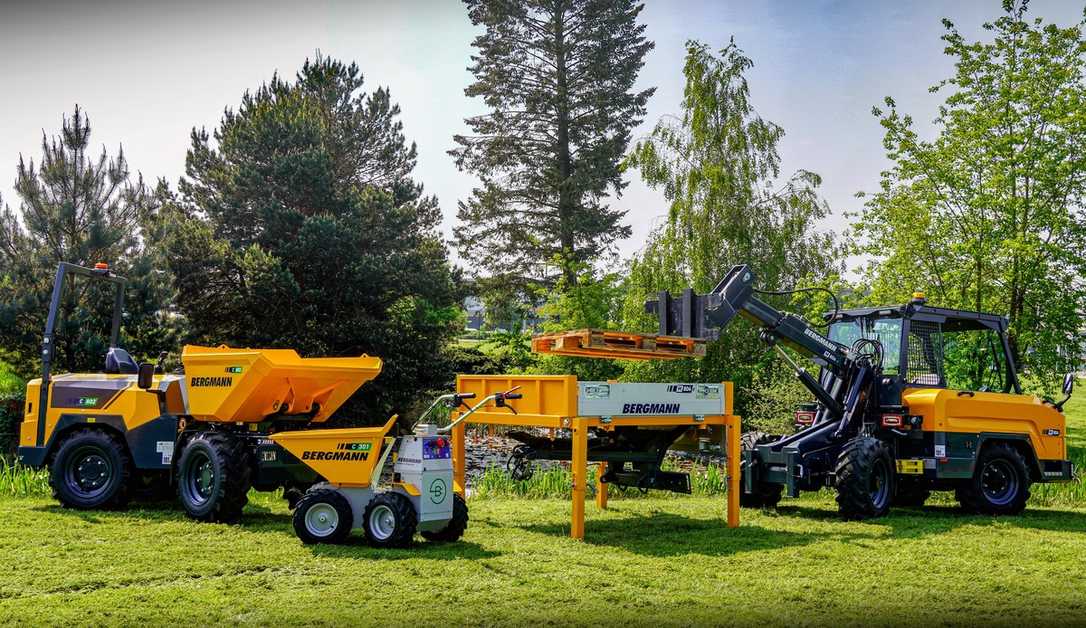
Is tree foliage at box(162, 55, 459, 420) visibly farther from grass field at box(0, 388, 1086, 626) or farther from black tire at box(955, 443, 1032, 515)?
black tire at box(955, 443, 1032, 515)

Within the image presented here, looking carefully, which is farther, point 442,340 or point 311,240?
point 442,340

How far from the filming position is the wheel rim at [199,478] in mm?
10180

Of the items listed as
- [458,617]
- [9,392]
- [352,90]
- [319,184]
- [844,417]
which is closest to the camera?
[458,617]

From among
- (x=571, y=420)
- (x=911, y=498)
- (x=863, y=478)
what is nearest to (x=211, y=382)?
(x=571, y=420)

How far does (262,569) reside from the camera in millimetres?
7602

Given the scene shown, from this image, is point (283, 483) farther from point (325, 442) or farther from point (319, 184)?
point (319, 184)

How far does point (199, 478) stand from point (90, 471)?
1584mm

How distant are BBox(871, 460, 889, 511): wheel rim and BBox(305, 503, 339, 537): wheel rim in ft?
19.8

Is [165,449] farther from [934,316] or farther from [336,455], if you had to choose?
[934,316]

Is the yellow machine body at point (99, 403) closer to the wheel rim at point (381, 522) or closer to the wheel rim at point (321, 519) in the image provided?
the wheel rim at point (321, 519)

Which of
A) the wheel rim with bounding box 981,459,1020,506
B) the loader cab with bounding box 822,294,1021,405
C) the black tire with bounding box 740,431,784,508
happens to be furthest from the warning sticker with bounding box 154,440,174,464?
the wheel rim with bounding box 981,459,1020,506

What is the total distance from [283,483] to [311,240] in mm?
15779

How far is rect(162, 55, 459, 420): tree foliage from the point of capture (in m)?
25.5

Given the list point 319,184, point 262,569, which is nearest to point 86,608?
point 262,569
